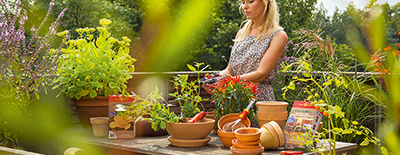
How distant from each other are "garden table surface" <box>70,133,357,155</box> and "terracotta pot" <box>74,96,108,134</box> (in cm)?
15

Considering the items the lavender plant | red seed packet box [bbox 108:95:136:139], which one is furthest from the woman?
the lavender plant

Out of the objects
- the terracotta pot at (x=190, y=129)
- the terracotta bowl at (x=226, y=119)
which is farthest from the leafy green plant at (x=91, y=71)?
the terracotta bowl at (x=226, y=119)

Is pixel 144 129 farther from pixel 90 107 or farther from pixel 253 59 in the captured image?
pixel 253 59

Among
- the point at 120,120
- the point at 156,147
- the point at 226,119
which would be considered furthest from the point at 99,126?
the point at 226,119

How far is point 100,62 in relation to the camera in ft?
5.94

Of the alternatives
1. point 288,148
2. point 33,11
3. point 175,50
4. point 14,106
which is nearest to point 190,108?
point 288,148

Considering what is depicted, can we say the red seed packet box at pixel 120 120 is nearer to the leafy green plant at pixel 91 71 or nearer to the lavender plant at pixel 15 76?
the leafy green plant at pixel 91 71

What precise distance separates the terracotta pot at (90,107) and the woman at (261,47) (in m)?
0.84

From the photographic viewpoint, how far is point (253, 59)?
2432 mm

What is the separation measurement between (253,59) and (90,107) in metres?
1.09

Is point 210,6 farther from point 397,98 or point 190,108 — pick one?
point 190,108

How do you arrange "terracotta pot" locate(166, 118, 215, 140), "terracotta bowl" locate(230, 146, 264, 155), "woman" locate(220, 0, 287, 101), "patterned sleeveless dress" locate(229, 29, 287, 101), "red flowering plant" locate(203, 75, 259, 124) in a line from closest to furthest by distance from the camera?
"terracotta bowl" locate(230, 146, 264, 155)
"terracotta pot" locate(166, 118, 215, 140)
"red flowering plant" locate(203, 75, 259, 124)
"woman" locate(220, 0, 287, 101)
"patterned sleeveless dress" locate(229, 29, 287, 101)

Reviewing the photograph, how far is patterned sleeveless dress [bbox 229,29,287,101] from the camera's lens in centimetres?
240

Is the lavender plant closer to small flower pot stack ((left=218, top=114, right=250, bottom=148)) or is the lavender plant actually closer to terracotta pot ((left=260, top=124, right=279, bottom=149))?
small flower pot stack ((left=218, top=114, right=250, bottom=148))
